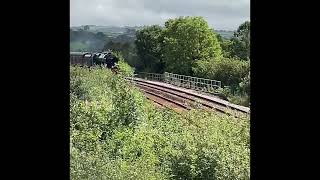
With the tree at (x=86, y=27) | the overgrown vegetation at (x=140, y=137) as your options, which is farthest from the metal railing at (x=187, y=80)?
the tree at (x=86, y=27)

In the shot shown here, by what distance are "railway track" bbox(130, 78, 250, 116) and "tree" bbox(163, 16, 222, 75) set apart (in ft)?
1.43

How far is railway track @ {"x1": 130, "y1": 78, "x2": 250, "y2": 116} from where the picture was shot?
22.8 ft

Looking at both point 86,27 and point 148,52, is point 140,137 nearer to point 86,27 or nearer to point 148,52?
point 148,52

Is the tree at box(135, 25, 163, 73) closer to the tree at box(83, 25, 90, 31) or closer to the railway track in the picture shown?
the railway track

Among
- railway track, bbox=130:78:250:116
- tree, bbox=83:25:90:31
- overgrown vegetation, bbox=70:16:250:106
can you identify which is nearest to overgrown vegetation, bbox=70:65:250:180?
railway track, bbox=130:78:250:116

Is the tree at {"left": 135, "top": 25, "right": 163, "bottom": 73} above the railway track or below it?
above

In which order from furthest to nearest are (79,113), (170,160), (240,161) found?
(79,113) → (170,160) → (240,161)

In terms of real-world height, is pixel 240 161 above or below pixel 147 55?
below
